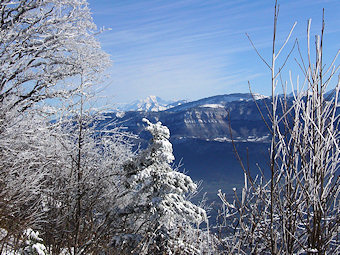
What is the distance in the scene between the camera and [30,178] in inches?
321

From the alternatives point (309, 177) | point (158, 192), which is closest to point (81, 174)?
point (158, 192)

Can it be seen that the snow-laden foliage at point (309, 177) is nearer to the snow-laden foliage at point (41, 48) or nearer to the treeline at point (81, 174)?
the treeline at point (81, 174)

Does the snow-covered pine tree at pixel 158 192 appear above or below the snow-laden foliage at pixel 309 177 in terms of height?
below

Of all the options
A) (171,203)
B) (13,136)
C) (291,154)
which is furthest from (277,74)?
(13,136)

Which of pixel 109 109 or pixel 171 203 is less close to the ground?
pixel 109 109

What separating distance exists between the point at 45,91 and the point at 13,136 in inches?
138

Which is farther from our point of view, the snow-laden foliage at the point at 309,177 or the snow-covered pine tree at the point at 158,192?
the snow-covered pine tree at the point at 158,192

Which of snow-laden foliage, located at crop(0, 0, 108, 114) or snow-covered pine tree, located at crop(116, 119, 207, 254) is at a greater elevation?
snow-laden foliage, located at crop(0, 0, 108, 114)

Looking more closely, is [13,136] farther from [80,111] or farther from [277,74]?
[277,74]

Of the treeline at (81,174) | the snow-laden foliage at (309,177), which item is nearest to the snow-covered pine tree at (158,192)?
the treeline at (81,174)

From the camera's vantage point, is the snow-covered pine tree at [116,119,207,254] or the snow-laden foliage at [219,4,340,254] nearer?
the snow-laden foliage at [219,4,340,254]

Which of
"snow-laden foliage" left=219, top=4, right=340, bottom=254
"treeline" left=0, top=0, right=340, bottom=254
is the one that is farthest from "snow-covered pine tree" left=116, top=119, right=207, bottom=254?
"snow-laden foliage" left=219, top=4, right=340, bottom=254

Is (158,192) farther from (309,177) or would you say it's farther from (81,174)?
(309,177)

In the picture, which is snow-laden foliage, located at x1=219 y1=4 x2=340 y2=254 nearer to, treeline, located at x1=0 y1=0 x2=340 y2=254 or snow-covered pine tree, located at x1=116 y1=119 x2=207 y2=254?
treeline, located at x1=0 y1=0 x2=340 y2=254
